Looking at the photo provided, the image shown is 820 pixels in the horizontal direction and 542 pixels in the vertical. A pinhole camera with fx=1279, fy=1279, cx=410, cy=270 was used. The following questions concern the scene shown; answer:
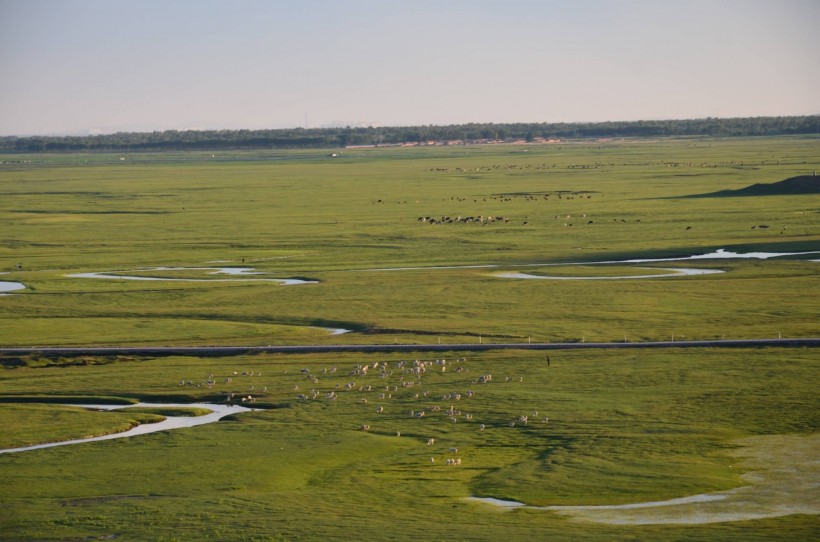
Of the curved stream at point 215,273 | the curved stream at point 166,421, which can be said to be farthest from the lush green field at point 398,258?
the curved stream at point 166,421

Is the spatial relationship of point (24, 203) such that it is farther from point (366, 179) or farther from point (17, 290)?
point (17, 290)

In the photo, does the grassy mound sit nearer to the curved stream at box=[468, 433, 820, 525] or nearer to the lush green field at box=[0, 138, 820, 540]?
the lush green field at box=[0, 138, 820, 540]

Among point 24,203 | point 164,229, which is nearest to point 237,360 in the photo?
point 164,229

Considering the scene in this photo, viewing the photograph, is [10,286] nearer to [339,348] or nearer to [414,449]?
[339,348]

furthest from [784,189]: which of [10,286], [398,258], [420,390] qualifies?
[420,390]

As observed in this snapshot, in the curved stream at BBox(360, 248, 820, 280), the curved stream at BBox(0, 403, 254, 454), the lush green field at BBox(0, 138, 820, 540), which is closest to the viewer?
the lush green field at BBox(0, 138, 820, 540)

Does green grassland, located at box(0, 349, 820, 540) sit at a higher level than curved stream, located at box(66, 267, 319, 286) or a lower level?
lower

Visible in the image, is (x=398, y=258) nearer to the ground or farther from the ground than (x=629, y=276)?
nearer to the ground

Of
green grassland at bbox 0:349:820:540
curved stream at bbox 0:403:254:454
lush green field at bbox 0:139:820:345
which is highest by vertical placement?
lush green field at bbox 0:139:820:345

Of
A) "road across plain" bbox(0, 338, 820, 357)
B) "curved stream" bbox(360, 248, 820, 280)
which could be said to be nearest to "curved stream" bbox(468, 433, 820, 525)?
"road across plain" bbox(0, 338, 820, 357)
